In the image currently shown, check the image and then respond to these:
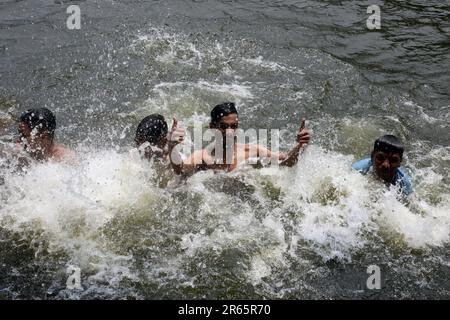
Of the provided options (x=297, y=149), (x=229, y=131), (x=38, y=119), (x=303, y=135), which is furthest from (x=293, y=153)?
(x=38, y=119)

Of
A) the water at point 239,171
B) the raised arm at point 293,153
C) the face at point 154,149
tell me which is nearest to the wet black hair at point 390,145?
the water at point 239,171

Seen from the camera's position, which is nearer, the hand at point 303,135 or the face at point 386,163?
the hand at point 303,135

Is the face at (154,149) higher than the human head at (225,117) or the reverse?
the reverse

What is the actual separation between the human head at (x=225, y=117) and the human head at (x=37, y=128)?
176 cm

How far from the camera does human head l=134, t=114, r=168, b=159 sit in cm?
512

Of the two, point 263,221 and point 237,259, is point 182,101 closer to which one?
point 263,221

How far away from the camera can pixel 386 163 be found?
500cm

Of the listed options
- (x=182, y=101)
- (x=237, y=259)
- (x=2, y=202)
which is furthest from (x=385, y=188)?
(x=2, y=202)

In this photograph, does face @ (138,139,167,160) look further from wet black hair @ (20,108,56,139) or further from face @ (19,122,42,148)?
face @ (19,122,42,148)

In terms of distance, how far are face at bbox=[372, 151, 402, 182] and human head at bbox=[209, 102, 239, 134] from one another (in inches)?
59.3

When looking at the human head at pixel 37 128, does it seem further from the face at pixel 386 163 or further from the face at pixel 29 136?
the face at pixel 386 163

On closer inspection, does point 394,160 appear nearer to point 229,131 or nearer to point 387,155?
point 387,155

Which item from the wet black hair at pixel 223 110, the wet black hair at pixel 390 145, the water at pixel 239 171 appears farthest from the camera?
the wet black hair at pixel 223 110

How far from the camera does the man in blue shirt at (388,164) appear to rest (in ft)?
16.2
